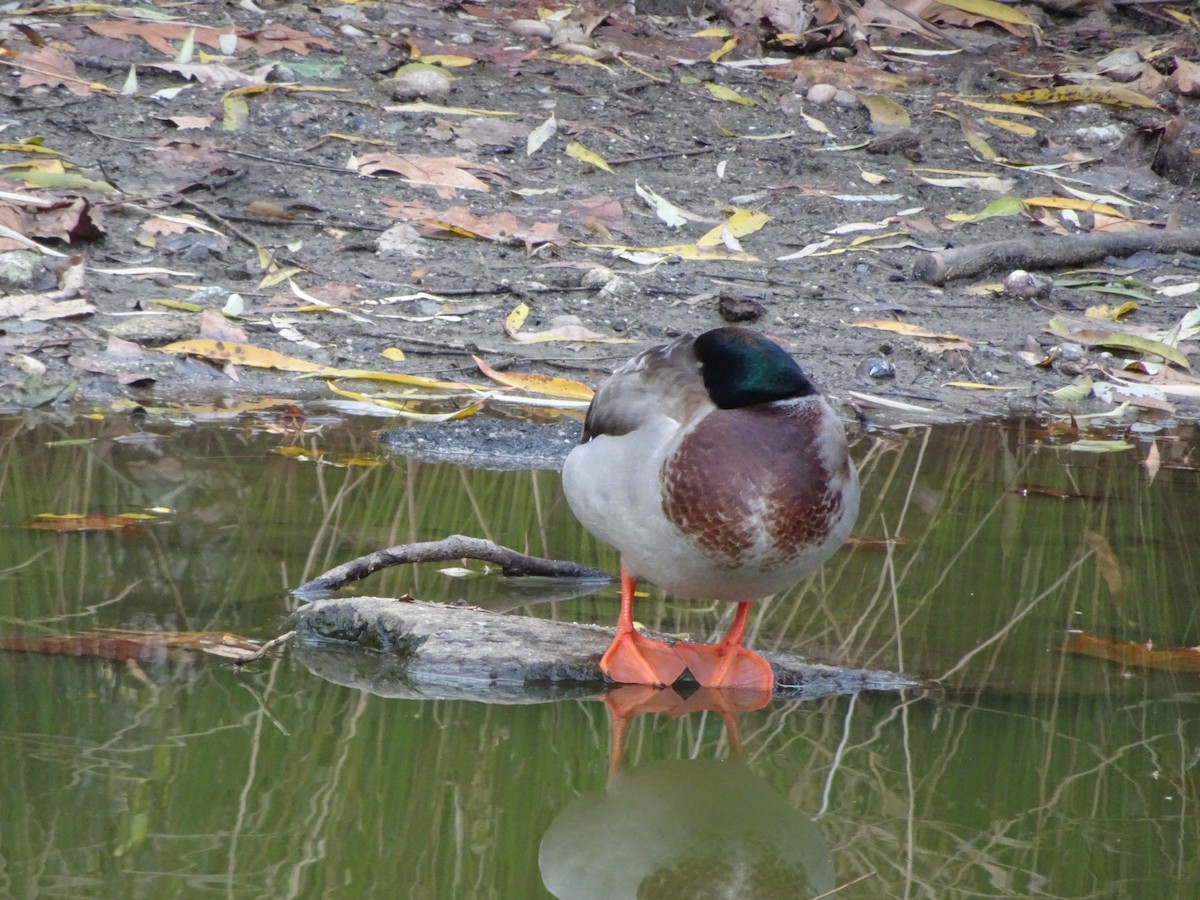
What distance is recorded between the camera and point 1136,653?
126 inches

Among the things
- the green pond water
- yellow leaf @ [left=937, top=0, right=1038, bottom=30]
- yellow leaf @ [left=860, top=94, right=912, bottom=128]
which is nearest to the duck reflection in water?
the green pond water

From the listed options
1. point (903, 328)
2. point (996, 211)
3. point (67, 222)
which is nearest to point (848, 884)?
point (903, 328)

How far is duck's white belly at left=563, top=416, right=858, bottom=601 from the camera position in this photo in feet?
9.55

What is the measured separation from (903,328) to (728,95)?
2.73 m

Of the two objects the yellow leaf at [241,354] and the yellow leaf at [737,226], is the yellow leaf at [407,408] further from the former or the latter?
the yellow leaf at [737,226]

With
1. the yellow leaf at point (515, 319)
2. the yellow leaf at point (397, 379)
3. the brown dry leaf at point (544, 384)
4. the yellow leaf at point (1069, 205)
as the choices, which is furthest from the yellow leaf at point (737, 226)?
the yellow leaf at point (397, 379)

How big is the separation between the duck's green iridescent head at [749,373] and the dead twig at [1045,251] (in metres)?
3.61

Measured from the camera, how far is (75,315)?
210 inches

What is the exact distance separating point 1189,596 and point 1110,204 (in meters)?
4.37

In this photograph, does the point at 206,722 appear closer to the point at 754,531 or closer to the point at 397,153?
the point at 754,531

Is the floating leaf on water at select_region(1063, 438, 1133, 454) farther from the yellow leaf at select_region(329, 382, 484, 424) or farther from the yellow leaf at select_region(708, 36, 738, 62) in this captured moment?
the yellow leaf at select_region(708, 36, 738, 62)

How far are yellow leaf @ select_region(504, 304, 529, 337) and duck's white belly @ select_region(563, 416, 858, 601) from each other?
260 cm

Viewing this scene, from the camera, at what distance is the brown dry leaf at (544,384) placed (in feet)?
17.2

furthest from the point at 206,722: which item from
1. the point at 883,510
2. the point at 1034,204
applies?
the point at 1034,204
